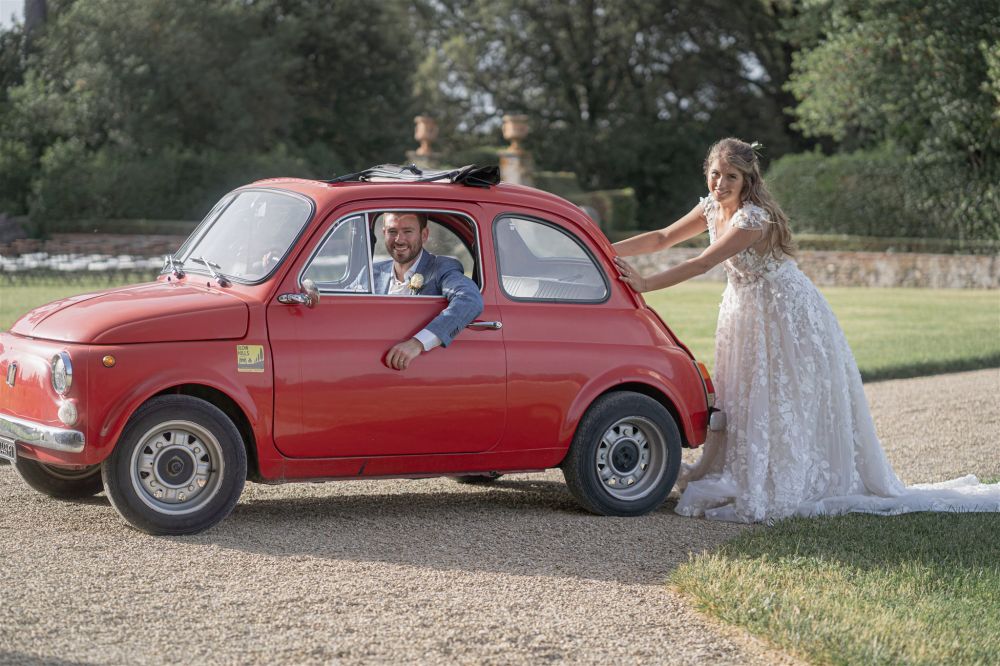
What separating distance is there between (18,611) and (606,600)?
2.31 m

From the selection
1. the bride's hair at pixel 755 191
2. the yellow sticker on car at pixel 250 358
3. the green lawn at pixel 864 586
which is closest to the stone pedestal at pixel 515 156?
the green lawn at pixel 864 586

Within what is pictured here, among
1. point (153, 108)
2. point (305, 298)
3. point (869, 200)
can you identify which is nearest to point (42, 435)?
point (305, 298)

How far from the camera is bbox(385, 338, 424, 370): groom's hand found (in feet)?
23.0

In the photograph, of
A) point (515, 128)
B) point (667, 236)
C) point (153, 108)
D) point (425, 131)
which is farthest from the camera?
point (153, 108)

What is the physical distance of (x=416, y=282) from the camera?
737 centimetres

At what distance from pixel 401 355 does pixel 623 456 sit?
151cm

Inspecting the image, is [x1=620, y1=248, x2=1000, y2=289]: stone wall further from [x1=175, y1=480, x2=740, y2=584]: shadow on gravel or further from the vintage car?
[x1=175, y1=480, x2=740, y2=584]: shadow on gravel

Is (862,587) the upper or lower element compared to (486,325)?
lower

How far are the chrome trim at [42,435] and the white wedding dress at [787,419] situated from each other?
10.8 ft

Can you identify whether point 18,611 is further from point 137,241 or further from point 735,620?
point 137,241

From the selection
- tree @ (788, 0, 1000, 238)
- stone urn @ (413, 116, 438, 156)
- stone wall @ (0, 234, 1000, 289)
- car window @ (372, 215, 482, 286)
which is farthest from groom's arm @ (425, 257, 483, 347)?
stone urn @ (413, 116, 438, 156)

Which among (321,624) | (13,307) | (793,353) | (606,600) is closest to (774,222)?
(793,353)

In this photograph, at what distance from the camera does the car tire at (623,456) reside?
7.63 m

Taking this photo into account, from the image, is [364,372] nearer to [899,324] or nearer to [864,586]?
[864,586]
